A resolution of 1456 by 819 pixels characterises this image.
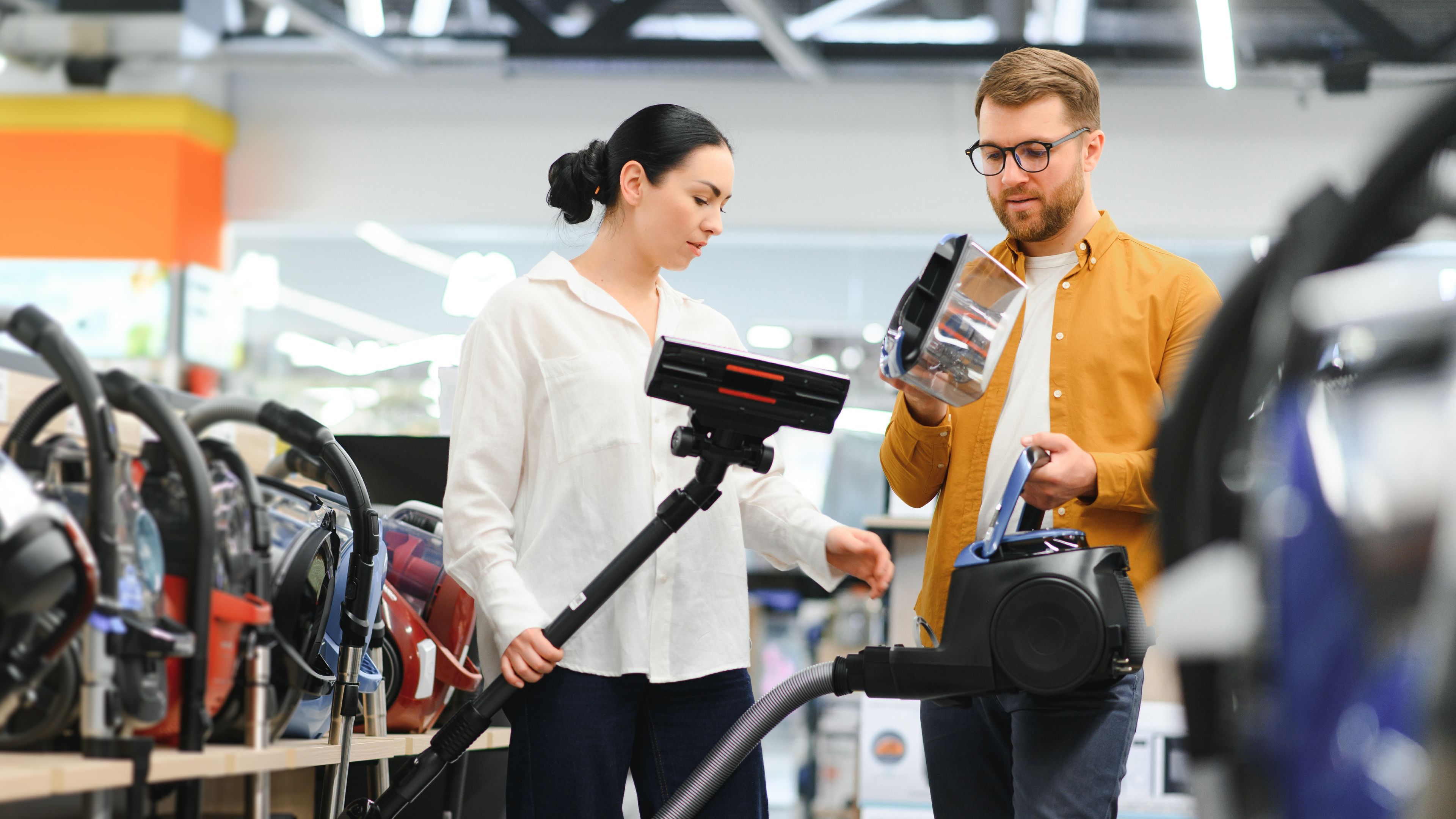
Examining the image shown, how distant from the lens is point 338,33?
20.8 ft

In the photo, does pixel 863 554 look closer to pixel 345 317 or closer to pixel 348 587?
pixel 348 587

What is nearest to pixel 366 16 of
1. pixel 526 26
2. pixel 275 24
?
pixel 526 26

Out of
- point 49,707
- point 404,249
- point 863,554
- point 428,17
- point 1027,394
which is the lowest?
point 49,707

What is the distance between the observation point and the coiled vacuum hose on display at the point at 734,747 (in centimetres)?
165

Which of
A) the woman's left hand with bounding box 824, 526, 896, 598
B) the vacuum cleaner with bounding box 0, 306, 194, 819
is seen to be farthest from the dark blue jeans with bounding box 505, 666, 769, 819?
the vacuum cleaner with bounding box 0, 306, 194, 819

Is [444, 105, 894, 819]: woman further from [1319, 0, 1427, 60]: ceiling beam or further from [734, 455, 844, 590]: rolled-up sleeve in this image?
[1319, 0, 1427, 60]: ceiling beam

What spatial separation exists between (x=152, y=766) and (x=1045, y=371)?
1.20 m

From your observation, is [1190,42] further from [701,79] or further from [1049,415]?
[1049,415]

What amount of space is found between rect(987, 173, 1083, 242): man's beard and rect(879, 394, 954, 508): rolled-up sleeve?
0.91 ft

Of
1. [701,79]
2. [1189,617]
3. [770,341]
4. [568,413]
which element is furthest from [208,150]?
[1189,617]

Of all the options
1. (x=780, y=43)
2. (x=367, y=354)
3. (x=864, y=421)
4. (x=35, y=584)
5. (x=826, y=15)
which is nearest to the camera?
(x=35, y=584)

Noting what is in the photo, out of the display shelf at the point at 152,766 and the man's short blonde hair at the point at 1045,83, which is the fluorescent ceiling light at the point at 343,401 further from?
the man's short blonde hair at the point at 1045,83

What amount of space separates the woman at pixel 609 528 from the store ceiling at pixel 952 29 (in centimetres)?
476

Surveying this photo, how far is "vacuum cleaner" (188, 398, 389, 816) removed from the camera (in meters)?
1.55
